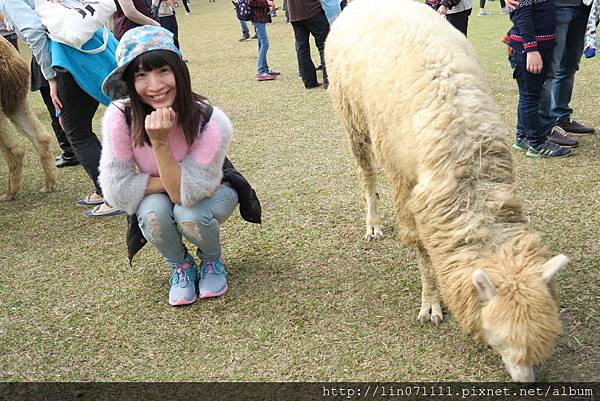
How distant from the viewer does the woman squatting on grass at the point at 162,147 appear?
2.62 m

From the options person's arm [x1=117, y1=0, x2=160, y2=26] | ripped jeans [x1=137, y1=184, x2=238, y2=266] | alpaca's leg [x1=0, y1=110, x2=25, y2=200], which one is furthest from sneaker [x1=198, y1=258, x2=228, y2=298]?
person's arm [x1=117, y1=0, x2=160, y2=26]

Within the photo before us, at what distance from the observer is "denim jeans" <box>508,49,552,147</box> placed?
4110 mm

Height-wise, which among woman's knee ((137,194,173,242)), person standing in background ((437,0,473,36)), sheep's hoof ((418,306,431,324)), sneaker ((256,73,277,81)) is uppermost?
person standing in background ((437,0,473,36))

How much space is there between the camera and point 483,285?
6.40ft

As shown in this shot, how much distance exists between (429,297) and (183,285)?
4.63ft

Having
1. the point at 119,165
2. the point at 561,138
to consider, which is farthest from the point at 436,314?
the point at 561,138

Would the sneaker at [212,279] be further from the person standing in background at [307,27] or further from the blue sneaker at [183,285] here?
the person standing in background at [307,27]

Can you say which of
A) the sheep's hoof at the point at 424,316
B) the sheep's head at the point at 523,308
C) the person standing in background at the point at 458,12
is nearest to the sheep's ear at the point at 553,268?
the sheep's head at the point at 523,308

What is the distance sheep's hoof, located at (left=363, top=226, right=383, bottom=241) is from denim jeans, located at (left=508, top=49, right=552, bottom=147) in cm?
177

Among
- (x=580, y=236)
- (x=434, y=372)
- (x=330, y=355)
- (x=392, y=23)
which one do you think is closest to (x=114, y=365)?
(x=330, y=355)

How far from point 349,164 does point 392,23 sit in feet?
6.66

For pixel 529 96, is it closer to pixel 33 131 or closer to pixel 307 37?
pixel 307 37

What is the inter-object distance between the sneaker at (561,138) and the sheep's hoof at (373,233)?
2.00 m

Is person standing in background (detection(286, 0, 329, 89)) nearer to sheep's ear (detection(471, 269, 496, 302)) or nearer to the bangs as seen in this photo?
the bangs
